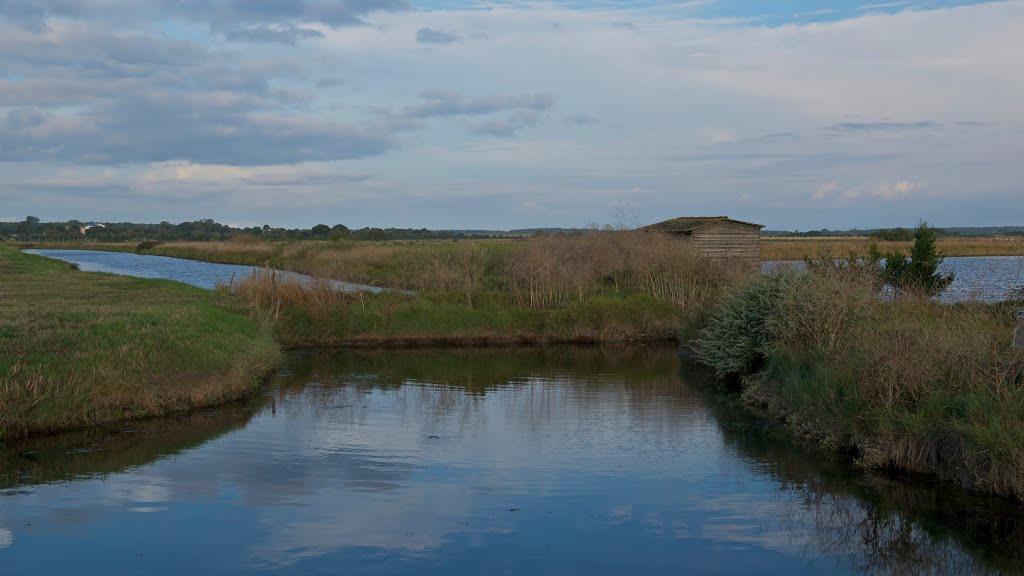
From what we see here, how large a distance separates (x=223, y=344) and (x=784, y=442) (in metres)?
14.7

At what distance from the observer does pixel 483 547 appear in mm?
12383

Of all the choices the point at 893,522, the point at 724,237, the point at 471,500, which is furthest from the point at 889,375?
the point at 724,237

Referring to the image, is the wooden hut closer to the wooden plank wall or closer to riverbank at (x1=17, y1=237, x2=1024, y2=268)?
the wooden plank wall

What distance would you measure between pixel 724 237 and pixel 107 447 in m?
32.5

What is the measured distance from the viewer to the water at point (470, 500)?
1199 centimetres

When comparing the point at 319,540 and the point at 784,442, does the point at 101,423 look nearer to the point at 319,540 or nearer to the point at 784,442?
the point at 319,540

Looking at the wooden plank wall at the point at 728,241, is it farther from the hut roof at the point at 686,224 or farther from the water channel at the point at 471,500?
the water channel at the point at 471,500

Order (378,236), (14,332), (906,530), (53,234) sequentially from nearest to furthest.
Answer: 1. (906,530)
2. (14,332)
3. (378,236)
4. (53,234)

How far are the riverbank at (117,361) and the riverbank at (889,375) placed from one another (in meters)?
13.7

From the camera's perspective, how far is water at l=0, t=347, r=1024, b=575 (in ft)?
39.3

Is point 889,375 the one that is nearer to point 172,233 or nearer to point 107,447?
point 107,447

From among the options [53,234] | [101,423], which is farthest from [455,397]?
[53,234]

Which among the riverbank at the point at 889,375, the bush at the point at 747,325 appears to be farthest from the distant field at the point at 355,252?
the riverbank at the point at 889,375

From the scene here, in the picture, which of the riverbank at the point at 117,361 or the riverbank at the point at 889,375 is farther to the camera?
the riverbank at the point at 117,361
